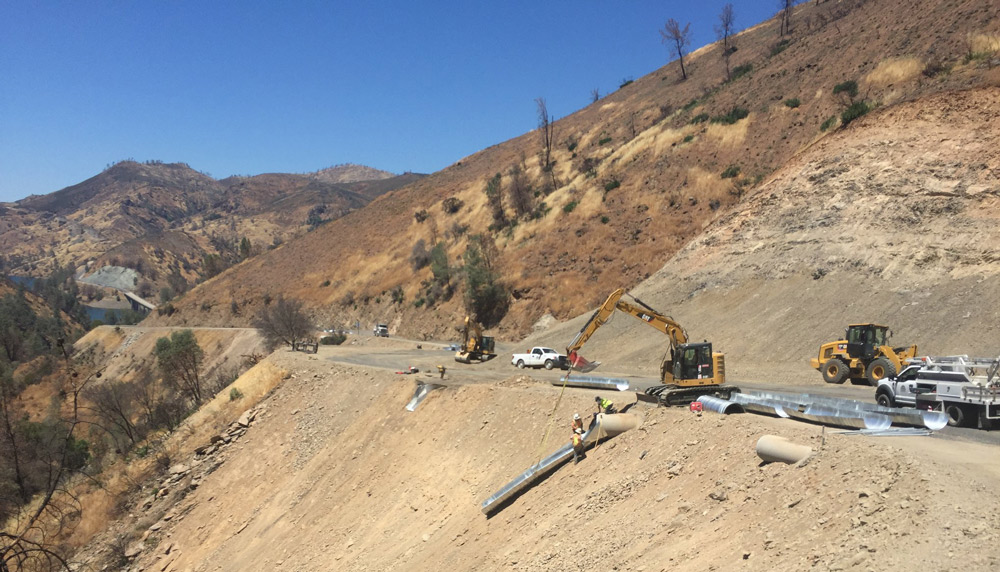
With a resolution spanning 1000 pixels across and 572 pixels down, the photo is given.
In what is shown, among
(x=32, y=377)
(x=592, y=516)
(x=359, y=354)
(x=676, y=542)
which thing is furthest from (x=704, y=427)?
(x=32, y=377)

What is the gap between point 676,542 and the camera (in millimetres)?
9734

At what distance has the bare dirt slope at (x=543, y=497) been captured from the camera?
8.09 metres

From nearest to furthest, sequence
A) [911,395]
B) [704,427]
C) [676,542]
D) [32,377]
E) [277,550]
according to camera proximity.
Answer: [676,542]
[704,427]
[911,395]
[277,550]
[32,377]

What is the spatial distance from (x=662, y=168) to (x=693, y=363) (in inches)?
1470

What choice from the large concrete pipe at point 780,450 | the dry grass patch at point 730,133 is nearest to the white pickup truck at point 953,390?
the large concrete pipe at point 780,450

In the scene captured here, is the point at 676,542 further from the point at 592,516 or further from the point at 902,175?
the point at 902,175

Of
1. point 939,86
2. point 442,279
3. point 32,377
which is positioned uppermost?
point 939,86

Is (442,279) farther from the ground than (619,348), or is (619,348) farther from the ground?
(442,279)

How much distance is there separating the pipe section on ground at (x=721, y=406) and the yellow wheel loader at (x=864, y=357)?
31.8 ft

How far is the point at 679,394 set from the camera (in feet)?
56.0

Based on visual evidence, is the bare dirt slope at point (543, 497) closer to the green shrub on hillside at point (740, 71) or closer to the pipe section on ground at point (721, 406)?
the pipe section on ground at point (721, 406)

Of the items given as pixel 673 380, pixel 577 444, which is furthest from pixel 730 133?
pixel 577 444

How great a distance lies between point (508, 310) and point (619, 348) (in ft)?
53.4

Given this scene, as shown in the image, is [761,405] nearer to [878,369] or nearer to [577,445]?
[577,445]
